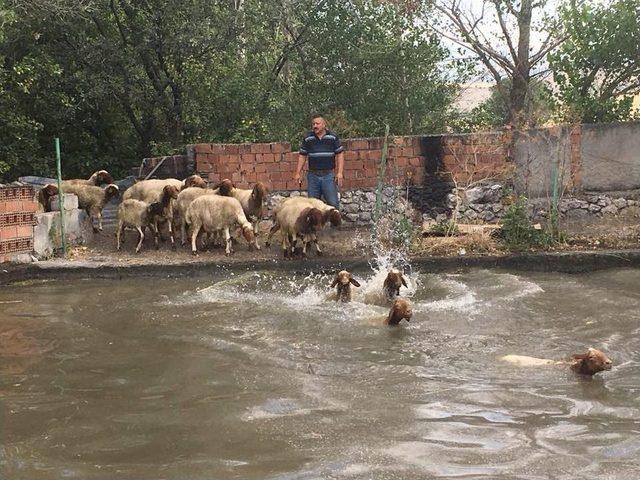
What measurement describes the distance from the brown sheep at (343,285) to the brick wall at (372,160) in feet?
14.4

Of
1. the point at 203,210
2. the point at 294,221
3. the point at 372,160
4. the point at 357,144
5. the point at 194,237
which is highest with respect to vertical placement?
the point at 357,144

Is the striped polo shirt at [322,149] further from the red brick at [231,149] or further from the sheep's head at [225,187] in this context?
the red brick at [231,149]

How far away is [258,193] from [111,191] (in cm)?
268

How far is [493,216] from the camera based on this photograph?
12867mm

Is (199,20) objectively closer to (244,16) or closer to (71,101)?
(244,16)

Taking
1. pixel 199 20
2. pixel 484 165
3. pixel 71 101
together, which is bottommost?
pixel 484 165

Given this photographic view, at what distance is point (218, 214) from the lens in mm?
11289

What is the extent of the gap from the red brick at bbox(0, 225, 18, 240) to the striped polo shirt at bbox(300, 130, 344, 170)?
445 cm

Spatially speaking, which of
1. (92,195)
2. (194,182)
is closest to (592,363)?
(194,182)

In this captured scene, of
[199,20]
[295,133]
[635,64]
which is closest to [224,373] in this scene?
[295,133]

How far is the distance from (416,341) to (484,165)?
6.31 meters

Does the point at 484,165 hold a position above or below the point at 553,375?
above

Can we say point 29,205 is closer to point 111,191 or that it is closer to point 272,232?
point 111,191

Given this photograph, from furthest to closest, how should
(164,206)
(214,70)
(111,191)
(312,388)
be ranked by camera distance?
(214,70) → (111,191) → (164,206) → (312,388)
